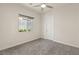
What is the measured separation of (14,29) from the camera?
6.05 ft

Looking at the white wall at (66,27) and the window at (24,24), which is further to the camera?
the white wall at (66,27)

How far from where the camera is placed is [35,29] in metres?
1.97

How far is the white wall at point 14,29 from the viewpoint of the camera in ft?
5.73

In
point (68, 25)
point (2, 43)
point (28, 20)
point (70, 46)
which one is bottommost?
point (70, 46)

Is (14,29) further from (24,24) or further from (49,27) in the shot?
(49,27)

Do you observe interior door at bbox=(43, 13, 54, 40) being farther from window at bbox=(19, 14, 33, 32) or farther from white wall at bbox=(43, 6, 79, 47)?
window at bbox=(19, 14, 33, 32)

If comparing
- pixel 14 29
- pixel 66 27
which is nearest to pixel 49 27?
pixel 66 27

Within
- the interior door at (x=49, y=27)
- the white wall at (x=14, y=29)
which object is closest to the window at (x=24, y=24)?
the white wall at (x=14, y=29)

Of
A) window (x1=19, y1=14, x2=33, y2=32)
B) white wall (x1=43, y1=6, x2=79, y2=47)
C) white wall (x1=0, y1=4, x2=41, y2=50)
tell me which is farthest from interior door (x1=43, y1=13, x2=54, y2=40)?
window (x1=19, y1=14, x2=33, y2=32)

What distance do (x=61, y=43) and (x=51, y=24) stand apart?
0.54 meters

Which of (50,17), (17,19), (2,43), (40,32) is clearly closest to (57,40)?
(40,32)

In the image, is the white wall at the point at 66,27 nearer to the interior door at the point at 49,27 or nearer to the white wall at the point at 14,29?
the interior door at the point at 49,27

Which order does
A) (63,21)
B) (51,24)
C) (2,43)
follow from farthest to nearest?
(63,21) → (51,24) → (2,43)

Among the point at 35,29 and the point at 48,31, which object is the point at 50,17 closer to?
the point at 48,31
